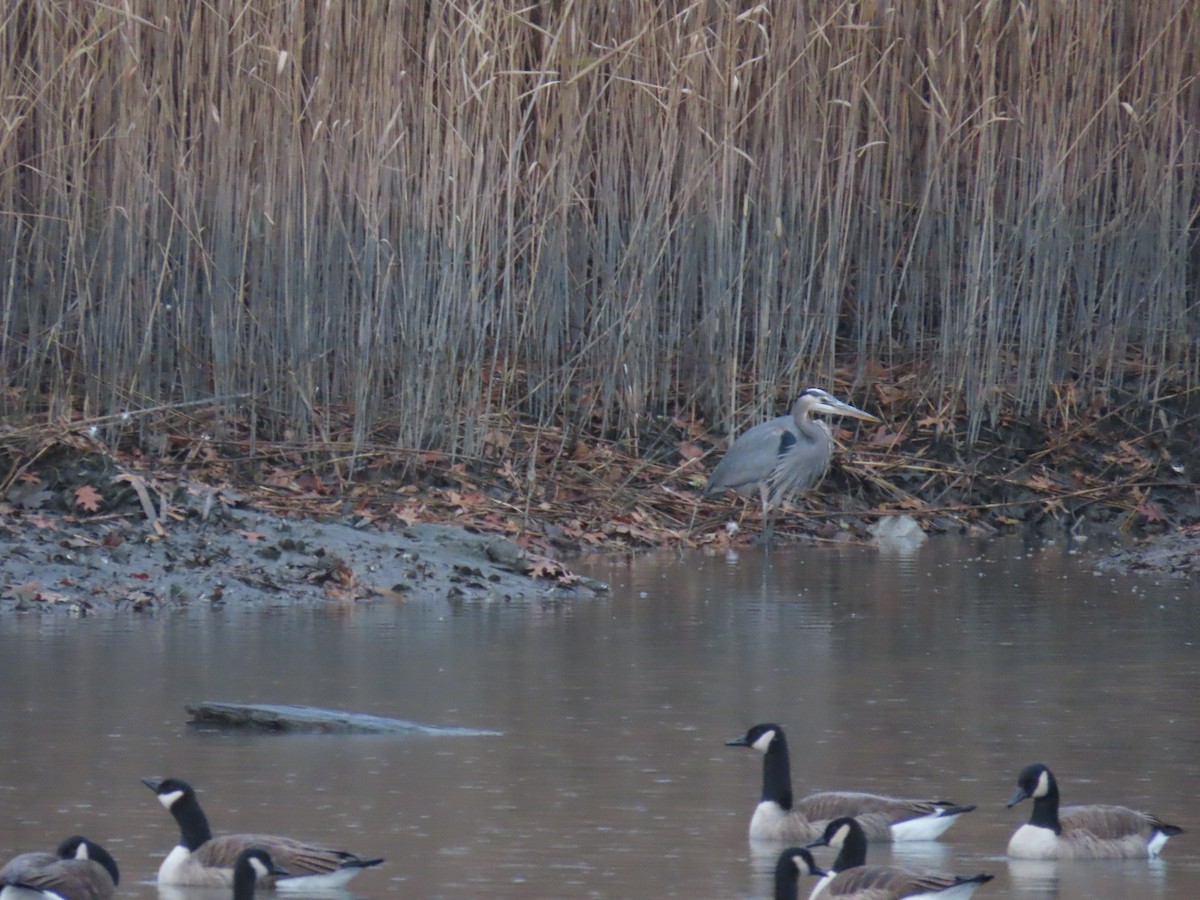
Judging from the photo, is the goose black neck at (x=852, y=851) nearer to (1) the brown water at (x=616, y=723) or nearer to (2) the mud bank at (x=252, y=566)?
(1) the brown water at (x=616, y=723)

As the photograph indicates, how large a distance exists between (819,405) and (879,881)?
25.2 ft

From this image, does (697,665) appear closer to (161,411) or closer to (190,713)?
(190,713)

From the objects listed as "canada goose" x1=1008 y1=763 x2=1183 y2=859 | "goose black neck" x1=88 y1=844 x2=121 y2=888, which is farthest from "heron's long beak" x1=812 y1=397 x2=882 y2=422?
"goose black neck" x1=88 y1=844 x2=121 y2=888

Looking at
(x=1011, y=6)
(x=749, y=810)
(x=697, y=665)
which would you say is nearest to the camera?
(x=749, y=810)

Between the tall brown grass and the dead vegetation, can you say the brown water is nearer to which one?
the dead vegetation

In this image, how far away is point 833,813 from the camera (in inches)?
200

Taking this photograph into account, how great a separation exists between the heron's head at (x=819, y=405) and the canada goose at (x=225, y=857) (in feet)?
24.3

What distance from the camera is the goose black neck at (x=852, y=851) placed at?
4562 millimetres

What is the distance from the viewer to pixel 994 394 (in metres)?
12.7

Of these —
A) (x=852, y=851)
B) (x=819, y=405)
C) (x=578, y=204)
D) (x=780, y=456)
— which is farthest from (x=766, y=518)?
(x=852, y=851)

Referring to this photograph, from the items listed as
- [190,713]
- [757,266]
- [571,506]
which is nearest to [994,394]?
[757,266]

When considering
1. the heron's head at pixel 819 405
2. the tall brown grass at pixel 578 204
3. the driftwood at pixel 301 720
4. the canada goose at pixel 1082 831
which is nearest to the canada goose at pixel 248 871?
the canada goose at pixel 1082 831

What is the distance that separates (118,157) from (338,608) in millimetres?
3213

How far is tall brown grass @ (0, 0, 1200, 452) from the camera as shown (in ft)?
35.9
